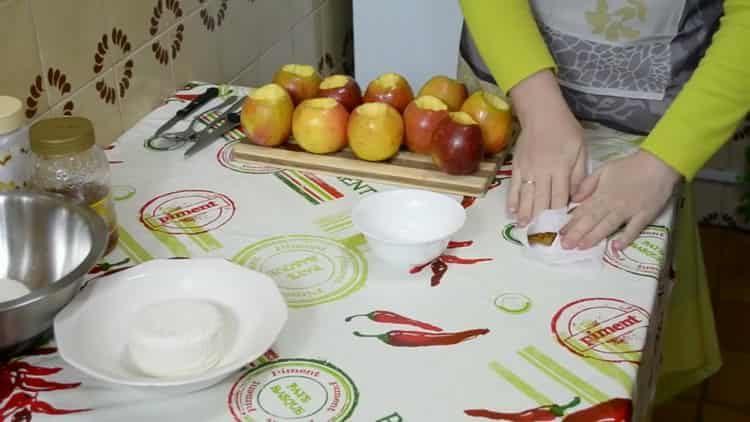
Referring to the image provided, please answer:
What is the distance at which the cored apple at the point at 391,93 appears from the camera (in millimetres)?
1078

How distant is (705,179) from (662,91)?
46.9 inches

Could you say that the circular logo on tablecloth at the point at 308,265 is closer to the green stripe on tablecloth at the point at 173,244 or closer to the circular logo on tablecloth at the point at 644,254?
the green stripe on tablecloth at the point at 173,244

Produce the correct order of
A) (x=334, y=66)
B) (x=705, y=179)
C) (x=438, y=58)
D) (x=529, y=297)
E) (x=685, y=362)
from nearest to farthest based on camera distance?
1. (x=529, y=297)
2. (x=685, y=362)
3. (x=438, y=58)
4. (x=334, y=66)
5. (x=705, y=179)

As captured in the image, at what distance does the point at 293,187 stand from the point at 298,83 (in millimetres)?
175

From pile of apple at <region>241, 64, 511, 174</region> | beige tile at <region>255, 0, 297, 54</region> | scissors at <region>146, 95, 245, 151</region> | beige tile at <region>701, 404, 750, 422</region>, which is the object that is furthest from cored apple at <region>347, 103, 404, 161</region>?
beige tile at <region>701, 404, 750, 422</region>

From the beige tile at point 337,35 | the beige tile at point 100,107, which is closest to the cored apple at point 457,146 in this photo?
the beige tile at point 100,107

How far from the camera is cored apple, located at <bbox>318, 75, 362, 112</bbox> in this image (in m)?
1.08

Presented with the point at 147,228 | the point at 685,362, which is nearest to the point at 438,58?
the point at 685,362

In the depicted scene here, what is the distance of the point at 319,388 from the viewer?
2.21 ft

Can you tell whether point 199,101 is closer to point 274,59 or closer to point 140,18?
point 140,18

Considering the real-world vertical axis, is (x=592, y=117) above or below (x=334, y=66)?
above

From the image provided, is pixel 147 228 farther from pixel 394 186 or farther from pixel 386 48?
pixel 386 48

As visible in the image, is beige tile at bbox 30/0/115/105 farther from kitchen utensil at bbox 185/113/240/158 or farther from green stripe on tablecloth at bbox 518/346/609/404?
green stripe on tablecloth at bbox 518/346/609/404

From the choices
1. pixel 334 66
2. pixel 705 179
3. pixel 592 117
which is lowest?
pixel 705 179
